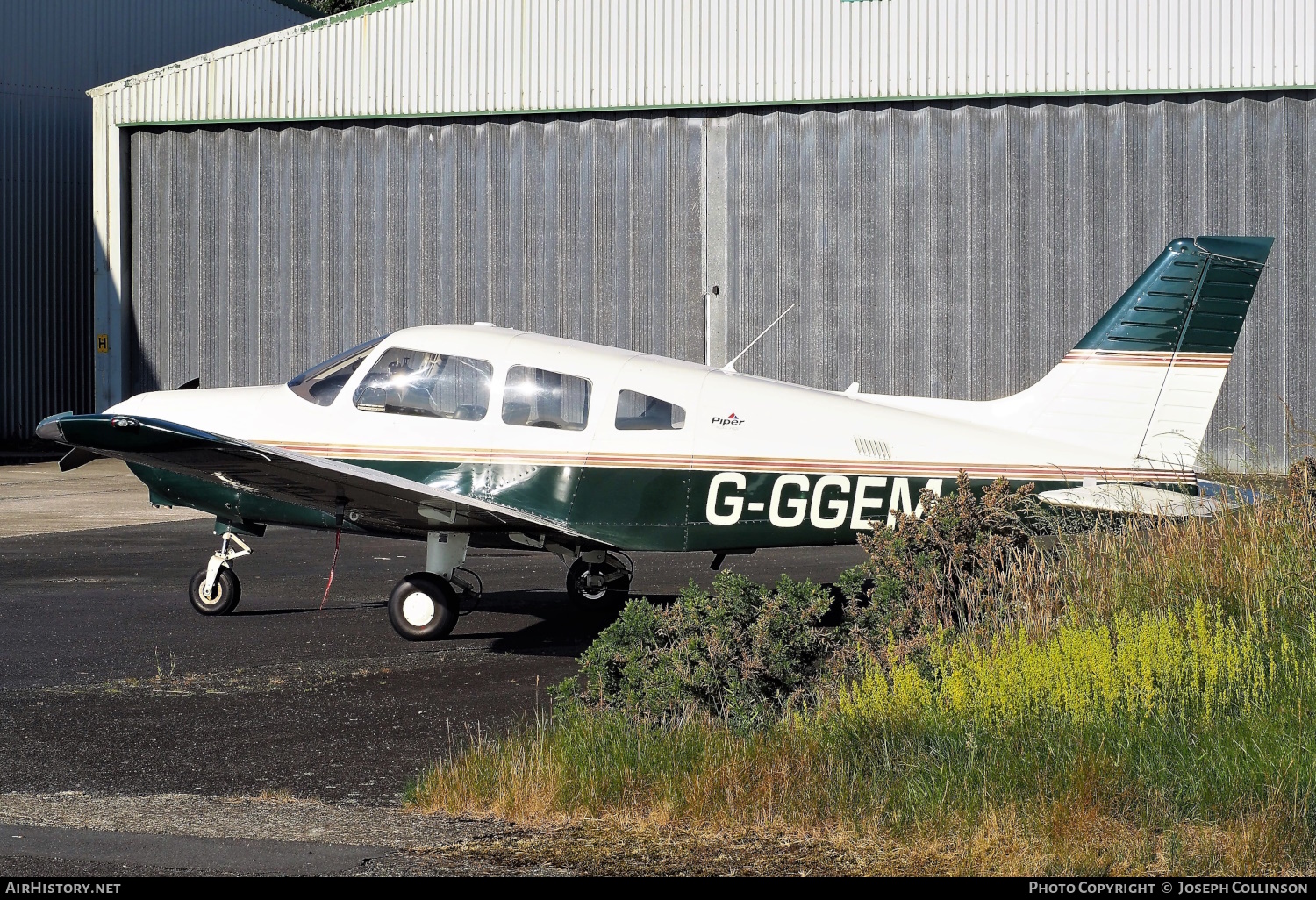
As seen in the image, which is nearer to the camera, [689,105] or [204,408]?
[204,408]

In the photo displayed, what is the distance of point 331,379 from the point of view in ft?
32.7

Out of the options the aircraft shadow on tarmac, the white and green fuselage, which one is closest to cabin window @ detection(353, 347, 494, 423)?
the white and green fuselage

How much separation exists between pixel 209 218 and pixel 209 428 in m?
16.2

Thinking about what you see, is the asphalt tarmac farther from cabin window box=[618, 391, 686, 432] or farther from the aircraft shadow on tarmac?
cabin window box=[618, 391, 686, 432]

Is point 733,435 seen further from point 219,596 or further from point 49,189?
point 49,189

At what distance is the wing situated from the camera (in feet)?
27.2

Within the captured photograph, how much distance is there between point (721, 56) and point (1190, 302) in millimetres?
13799

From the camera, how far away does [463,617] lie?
10586mm

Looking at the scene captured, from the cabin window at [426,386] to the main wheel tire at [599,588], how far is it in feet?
5.72

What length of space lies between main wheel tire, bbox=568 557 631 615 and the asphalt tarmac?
0.75 feet

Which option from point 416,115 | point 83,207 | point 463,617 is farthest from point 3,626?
point 83,207

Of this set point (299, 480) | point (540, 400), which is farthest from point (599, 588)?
point (299, 480)

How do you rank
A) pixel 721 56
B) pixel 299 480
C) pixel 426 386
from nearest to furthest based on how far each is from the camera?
pixel 299 480 < pixel 426 386 < pixel 721 56

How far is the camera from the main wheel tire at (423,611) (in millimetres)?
9508
